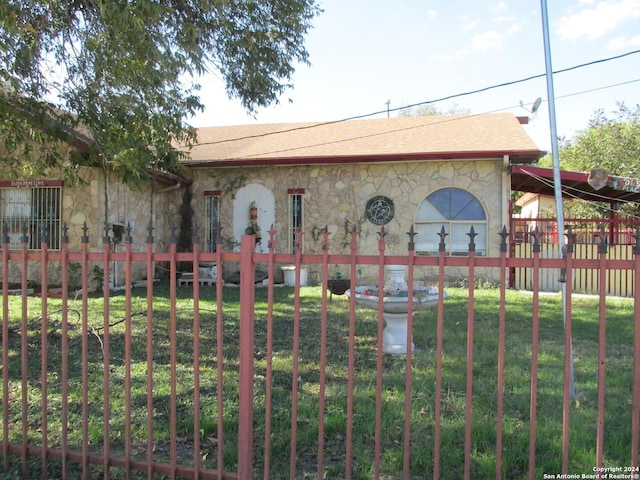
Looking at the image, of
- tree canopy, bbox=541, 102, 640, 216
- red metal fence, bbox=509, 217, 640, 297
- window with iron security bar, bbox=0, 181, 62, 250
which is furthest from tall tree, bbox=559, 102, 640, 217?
window with iron security bar, bbox=0, 181, 62, 250

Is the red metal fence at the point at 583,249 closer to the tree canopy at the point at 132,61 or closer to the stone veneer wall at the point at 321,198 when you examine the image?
the stone veneer wall at the point at 321,198

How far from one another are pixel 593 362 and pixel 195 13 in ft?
22.9

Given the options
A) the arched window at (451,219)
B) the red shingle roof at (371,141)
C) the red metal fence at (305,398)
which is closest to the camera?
the red metal fence at (305,398)

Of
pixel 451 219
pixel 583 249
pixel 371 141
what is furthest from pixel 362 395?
pixel 371 141

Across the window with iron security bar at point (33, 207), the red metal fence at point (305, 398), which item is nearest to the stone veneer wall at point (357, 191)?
the window with iron security bar at point (33, 207)

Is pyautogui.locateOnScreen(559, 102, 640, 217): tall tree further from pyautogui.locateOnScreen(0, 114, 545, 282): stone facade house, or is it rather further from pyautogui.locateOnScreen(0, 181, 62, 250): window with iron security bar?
pyautogui.locateOnScreen(0, 181, 62, 250): window with iron security bar

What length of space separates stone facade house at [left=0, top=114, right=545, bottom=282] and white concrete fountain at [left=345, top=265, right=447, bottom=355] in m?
6.67

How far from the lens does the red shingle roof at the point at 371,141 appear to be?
12367 mm

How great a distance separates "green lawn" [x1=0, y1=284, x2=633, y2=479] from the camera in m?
3.35

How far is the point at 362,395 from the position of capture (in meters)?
4.42

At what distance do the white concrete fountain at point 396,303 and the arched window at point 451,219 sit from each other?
6.56 metres

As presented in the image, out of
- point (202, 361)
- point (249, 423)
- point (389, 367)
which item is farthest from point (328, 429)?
point (202, 361)

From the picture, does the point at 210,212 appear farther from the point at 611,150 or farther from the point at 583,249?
the point at 611,150

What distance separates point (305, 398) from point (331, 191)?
9.59 meters
